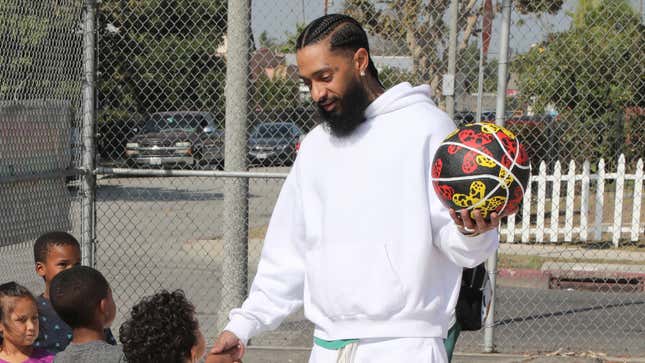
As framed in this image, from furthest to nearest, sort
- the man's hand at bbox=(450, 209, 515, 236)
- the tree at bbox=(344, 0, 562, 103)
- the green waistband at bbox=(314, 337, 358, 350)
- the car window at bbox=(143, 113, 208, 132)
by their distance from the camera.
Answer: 1. the car window at bbox=(143, 113, 208, 132)
2. the tree at bbox=(344, 0, 562, 103)
3. the green waistband at bbox=(314, 337, 358, 350)
4. the man's hand at bbox=(450, 209, 515, 236)

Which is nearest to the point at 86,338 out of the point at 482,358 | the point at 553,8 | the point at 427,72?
the point at 482,358

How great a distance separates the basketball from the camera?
298cm

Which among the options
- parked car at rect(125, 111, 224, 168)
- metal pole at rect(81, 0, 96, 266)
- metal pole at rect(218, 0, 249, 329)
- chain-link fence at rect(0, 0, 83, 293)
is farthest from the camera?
parked car at rect(125, 111, 224, 168)

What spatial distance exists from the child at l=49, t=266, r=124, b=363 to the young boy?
26.1 inches

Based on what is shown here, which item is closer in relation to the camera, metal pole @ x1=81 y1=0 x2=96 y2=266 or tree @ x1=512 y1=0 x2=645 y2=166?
metal pole @ x1=81 y1=0 x2=96 y2=266

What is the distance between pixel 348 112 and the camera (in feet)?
11.1

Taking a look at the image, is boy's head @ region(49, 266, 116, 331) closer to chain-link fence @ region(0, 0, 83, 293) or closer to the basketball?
the basketball

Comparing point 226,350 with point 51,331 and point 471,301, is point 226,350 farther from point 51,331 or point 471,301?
point 51,331

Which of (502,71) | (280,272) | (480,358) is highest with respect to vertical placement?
(502,71)

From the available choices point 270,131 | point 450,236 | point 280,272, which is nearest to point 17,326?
point 280,272

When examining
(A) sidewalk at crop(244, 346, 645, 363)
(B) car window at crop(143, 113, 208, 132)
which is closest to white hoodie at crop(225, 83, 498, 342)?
(A) sidewalk at crop(244, 346, 645, 363)

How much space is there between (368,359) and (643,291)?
8.07 m

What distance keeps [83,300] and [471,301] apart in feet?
5.41

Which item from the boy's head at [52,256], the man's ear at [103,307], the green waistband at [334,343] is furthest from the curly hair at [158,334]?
the boy's head at [52,256]
